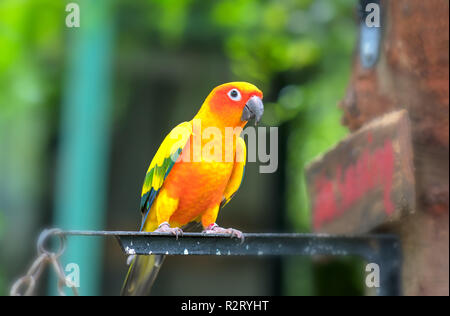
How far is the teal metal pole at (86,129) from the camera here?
9.82ft

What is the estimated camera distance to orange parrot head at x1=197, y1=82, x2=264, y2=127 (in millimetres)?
954

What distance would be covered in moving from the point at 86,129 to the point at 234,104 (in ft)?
7.28

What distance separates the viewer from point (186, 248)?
1.10 m

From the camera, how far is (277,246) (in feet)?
4.15

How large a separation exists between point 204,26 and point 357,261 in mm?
1700

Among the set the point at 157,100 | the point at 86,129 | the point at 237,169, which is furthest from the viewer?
the point at 157,100

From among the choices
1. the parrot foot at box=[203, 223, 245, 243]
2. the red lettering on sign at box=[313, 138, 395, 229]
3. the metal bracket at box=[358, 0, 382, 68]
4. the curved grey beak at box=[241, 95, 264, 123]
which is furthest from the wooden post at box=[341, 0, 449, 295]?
the curved grey beak at box=[241, 95, 264, 123]

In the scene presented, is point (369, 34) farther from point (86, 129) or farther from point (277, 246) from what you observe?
point (86, 129)

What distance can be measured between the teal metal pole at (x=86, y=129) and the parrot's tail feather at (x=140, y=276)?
1.68 meters

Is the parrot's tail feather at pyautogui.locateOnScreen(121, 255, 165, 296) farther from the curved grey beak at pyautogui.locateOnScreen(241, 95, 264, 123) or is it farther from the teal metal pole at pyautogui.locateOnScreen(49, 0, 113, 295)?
the teal metal pole at pyautogui.locateOnScreen(49, 0, 113, 295)

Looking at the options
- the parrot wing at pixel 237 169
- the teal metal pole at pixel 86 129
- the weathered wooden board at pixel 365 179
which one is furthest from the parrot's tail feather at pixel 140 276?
the teal metal pole at pixel 86 129

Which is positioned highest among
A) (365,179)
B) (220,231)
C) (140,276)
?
(365,179)

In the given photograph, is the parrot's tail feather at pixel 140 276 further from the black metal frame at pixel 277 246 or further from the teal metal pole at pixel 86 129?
the teal metal pole at pixel 86 129

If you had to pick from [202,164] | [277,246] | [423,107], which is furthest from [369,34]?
[202,164]
